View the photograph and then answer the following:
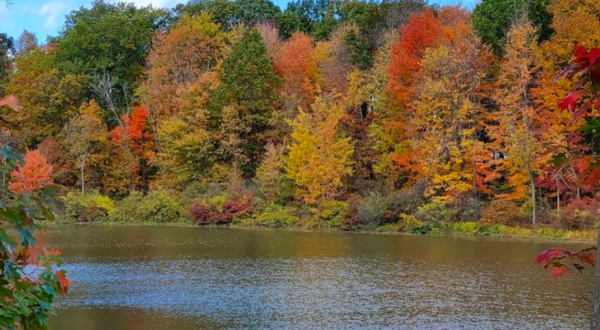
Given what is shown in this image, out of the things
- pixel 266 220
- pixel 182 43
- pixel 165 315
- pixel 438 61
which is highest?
pixel 182 43

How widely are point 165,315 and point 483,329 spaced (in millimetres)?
6878

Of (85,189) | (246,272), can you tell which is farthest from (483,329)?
(85,189)

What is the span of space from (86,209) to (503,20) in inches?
1017

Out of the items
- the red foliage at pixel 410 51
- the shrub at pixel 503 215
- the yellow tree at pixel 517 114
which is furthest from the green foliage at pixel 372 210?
the red foliage at pixel 410 51

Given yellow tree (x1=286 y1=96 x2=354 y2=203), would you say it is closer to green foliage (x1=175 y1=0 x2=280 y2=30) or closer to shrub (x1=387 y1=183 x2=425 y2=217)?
shrub (x1=387 y1=183 x2=425 y2=217)

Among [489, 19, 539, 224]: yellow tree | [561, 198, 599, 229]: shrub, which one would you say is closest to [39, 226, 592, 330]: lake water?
[561, 198, 599, 229]: shrub

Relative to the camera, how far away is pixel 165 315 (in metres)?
12.7

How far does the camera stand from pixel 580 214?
898 inches

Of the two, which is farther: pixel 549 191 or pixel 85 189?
pixel 85 189

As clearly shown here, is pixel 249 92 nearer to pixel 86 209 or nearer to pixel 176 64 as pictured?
pixel 176 64

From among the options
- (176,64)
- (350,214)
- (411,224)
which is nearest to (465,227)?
(411,224)

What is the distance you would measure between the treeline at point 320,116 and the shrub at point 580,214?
84 millimetres

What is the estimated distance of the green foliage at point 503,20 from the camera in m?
29.0

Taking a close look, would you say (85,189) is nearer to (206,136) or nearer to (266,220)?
(206,136)
